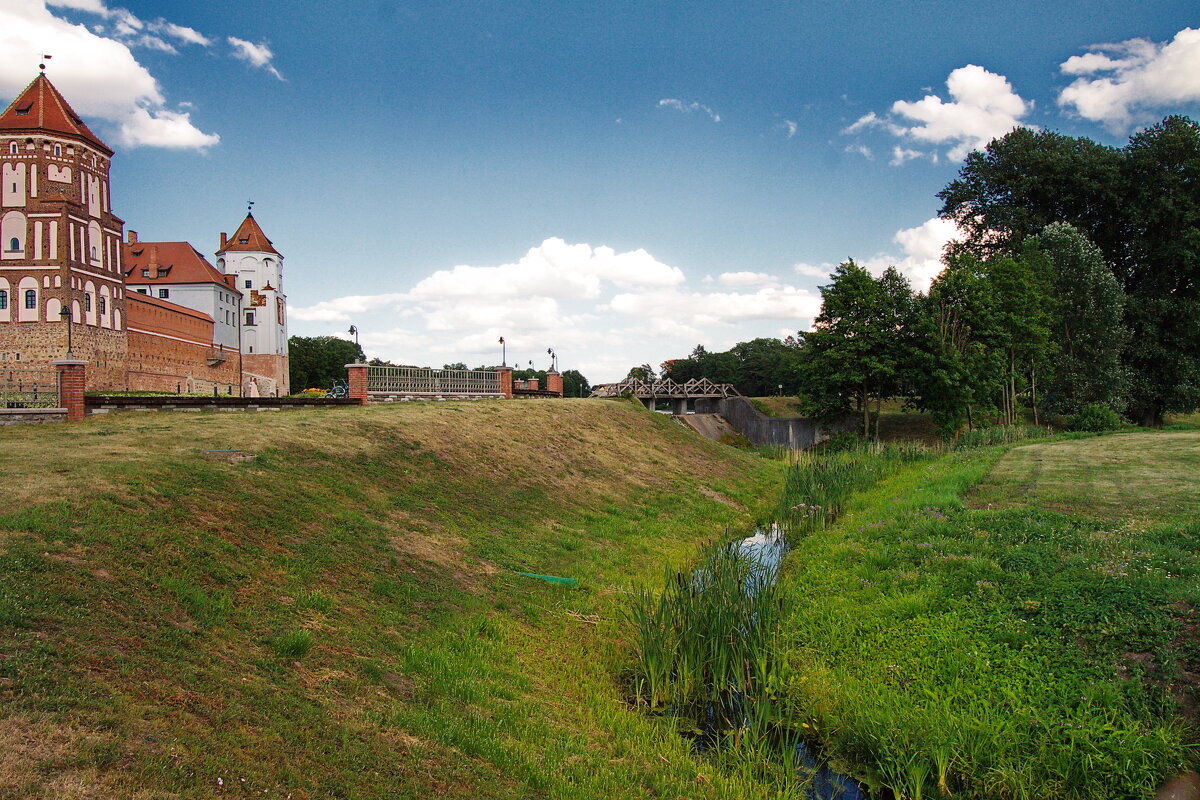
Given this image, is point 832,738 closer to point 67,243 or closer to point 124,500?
point 124,500

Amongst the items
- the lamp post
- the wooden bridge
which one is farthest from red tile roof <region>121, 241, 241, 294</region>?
the wooden bridge

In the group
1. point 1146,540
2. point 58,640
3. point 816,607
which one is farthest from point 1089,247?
point 58,640

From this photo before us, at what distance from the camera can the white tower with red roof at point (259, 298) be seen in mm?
75750

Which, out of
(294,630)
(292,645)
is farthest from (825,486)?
(292,645)

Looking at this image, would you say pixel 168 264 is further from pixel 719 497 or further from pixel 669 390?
pixel 719 497

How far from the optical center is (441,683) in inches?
277

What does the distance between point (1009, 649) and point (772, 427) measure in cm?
4445

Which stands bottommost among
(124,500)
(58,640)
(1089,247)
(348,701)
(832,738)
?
(832,738)

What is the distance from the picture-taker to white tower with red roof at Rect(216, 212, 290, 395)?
75.8 m

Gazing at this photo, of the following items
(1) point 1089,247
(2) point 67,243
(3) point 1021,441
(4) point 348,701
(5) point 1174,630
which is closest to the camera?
(4) point 348,701

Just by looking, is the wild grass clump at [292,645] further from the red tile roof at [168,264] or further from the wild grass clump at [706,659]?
the red tile roof at [168,264]

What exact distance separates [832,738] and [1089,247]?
143 feet

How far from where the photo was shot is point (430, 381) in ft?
93.2

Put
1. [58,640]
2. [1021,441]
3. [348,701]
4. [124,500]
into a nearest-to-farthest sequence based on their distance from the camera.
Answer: [58,640]
[348,701]
[124,500]
[1021,441]
